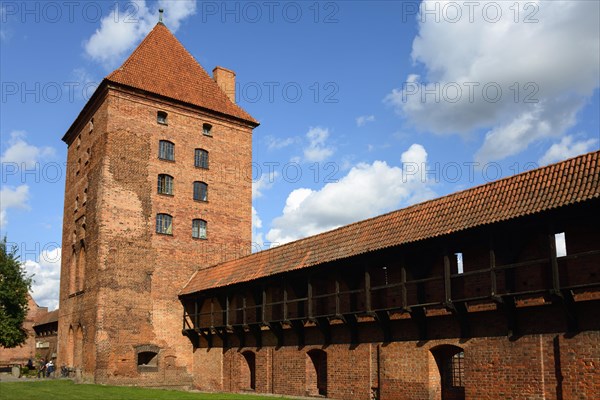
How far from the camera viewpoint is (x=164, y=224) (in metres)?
27.3

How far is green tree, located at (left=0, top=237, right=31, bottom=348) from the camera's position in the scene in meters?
35.7

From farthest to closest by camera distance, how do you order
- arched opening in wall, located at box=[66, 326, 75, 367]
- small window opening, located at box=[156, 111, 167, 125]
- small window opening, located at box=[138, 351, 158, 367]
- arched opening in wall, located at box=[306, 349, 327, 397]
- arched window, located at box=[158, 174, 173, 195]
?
small window opening, located at box=[156, 111, 167, 125] → arched opening in wall, located at box=[66, 326, 75, 367] → arched window, located at box=[158, 174, 173, 195] → small window opening, located at box=[138, 351, 158, 367] → arched opening in wall, located at box=[306, 349, 327, 397]

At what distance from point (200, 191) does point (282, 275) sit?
34.0 ft

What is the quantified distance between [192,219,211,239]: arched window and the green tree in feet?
47.5

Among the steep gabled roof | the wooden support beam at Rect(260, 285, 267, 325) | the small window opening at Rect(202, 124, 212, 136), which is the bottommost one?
the wooden support beam at Rect(260, 285, 267, 325)

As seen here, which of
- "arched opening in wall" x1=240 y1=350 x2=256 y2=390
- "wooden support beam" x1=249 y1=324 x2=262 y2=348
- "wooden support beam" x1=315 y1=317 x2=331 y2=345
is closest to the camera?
"wooden support beam" x1=315 y1=317 x2=331 y2=345

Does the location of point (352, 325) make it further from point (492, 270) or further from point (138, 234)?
point (138, 234)

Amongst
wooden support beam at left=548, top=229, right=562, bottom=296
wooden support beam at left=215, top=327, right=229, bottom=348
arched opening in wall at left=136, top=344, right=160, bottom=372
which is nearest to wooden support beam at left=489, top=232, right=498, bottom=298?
wooden support beam at left=548, top=229, right=562, bottom=296

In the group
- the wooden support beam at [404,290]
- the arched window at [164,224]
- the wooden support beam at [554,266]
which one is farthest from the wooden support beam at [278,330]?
the wooden support beam at [554,266]

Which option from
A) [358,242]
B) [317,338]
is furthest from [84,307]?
[358,242]

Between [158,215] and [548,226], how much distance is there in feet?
60.2

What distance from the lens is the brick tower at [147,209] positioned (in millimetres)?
25328

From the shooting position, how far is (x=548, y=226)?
12789 millimetres

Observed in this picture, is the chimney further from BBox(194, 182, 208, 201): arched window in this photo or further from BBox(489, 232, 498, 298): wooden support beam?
BBox(489, 232, 498, 298): wooden support beam
